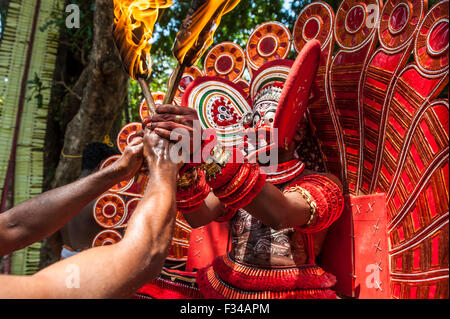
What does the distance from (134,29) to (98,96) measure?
8.22 ft

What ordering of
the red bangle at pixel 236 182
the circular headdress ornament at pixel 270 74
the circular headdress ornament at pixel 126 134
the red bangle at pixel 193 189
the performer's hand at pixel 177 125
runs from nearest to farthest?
the performer's hand at pixel 177 125
the red bangle at pixel 236 182
the red bangle at pixel 193 189
the circular headdress ornament at pixel 270 74
the circular headdress ornament at pixel 126 134

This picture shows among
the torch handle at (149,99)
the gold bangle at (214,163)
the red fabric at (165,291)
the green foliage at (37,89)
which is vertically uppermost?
the green foliage at (37,89)

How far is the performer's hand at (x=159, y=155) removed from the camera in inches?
49.6

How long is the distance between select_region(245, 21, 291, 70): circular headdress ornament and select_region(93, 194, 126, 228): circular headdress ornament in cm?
140

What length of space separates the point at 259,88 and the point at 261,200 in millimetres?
969

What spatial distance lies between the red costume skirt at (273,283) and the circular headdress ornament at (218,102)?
97cm

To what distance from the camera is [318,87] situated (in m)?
2.14

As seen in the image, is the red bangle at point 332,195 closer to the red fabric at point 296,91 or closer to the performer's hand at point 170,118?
the red fabric at point 296,91

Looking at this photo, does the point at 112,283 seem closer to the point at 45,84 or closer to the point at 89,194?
the point at 89,194

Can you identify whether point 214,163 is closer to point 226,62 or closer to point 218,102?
point 218,102

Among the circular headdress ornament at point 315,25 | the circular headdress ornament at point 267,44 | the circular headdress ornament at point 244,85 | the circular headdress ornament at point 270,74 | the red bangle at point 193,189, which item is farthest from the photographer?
the circular headdress ornament at point 244,85

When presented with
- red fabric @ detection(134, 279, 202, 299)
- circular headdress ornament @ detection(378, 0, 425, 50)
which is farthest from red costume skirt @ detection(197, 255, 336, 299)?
circular headdress ornament @ detection(378, 0, 425, 50)

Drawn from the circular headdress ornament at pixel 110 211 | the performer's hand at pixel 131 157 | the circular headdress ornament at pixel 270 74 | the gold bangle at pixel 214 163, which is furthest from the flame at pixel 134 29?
the circular headdress ornament at pixel 110 211

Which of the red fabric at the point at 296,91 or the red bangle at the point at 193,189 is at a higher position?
the red fabric at the point at 296,91
